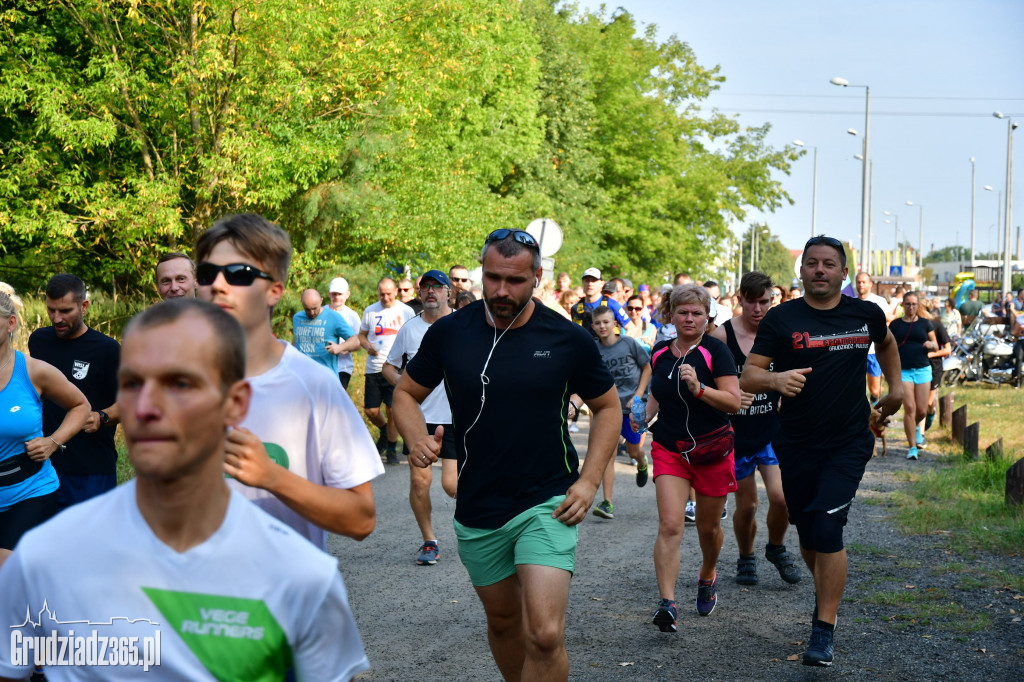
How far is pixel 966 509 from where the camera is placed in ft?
34.9

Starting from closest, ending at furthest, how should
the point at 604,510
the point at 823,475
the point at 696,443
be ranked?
the point at 823,475 < the point at 696,443 < the point at 604,510

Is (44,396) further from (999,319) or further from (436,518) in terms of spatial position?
(999,319)

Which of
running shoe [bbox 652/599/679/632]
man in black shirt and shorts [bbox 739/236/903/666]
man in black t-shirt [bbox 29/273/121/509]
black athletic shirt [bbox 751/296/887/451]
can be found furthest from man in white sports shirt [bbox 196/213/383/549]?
running shoe [bbox 652/599/679/632]

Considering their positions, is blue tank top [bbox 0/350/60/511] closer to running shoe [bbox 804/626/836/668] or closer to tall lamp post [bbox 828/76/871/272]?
running shoe [bbox 804/626/836/668]

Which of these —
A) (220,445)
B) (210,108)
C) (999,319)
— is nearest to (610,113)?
(999,319)

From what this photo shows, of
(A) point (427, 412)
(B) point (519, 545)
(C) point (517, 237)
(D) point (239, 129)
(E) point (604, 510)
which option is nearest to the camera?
(B) point (519, 545)

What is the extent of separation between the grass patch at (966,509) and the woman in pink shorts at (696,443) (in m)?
3.13

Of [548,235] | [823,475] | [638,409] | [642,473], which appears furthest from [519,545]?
[548,235]

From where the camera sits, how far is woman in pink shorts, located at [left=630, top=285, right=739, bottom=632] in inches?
269

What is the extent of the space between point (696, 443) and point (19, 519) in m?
3.90

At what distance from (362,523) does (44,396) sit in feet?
10.5

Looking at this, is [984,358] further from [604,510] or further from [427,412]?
[427,412]

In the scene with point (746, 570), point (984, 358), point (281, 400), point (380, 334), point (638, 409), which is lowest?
point (746, 570)

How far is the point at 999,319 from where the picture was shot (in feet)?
87.9
